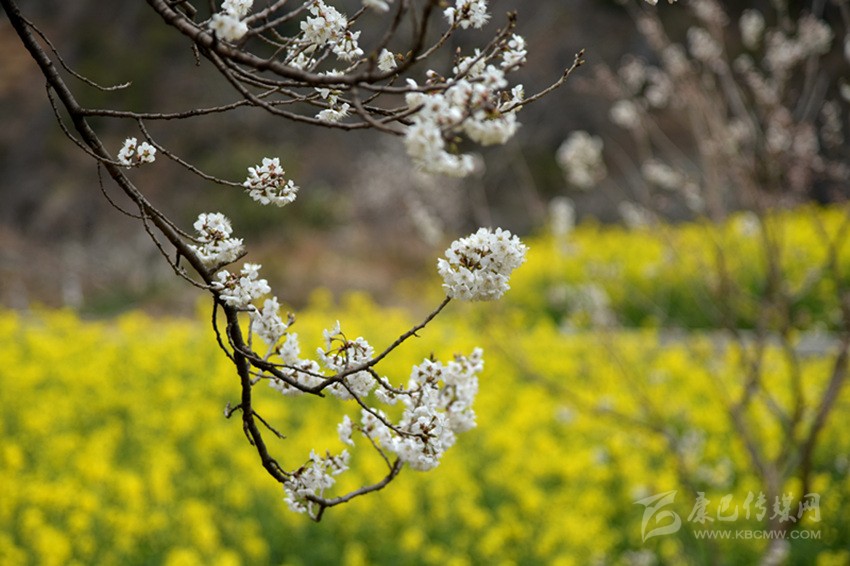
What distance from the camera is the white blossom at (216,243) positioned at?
137cm

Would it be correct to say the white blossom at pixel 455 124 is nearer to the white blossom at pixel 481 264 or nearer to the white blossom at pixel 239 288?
the white blossom at pixel 481 264

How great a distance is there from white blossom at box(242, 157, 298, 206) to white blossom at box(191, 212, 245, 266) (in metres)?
0.08

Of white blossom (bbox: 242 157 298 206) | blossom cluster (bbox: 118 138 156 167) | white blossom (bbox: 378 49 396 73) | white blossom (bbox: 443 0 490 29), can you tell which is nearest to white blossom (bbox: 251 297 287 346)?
white blossom (bbox: 242 157 298 206)

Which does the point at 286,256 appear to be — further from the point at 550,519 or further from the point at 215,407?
the point at 550,519

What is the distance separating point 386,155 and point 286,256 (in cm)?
463

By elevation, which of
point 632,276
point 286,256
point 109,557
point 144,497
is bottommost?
point 109,557

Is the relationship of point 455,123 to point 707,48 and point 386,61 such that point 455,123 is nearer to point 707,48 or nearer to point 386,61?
point 386,61

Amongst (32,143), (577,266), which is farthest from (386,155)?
(32,143)

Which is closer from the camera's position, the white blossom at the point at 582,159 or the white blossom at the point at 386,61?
the white blossom at the point at 386,61

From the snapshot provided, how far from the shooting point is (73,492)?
398 centimetres

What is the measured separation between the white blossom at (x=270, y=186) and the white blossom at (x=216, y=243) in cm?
8

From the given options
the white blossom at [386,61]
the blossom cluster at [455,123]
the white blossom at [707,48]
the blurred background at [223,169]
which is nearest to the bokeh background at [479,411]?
the blurred background at [223,169]

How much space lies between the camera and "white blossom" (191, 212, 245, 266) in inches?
53.7

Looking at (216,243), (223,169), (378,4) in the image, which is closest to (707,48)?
(216,243)
